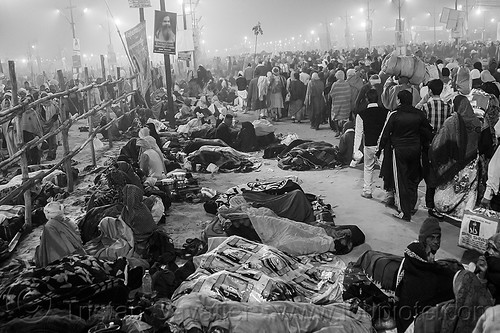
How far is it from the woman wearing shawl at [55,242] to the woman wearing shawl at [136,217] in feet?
2.35

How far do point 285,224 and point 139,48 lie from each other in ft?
31.7

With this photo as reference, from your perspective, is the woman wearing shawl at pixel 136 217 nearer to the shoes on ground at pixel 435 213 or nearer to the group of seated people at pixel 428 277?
the group of seated people at pixel 428 277

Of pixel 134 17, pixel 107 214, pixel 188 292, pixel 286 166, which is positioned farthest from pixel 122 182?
pixel 134 17

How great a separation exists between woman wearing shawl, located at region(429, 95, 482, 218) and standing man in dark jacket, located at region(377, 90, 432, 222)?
20 centimetres

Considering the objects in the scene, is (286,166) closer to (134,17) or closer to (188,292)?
(188,292)

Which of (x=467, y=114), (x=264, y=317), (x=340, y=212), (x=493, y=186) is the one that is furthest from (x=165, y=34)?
(x=264, y=317)

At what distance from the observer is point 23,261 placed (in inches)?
242

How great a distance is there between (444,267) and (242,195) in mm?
3578

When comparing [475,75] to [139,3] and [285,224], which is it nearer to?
[139,3]

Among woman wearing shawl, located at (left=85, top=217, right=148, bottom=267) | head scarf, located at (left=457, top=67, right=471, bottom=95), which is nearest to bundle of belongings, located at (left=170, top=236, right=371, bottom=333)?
woman wearing shawl, located at (left=85, top=217, right=148, bottom=267)

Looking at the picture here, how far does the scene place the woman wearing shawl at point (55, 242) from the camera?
5.47 m

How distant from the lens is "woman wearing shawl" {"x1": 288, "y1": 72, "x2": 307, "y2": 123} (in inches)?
633

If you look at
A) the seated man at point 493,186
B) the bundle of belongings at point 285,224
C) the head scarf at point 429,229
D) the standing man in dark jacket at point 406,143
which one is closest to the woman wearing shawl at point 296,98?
the bundle of belongings at point 285,224

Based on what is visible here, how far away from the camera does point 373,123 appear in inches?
306
